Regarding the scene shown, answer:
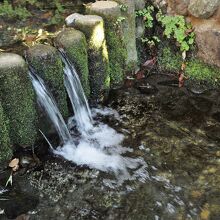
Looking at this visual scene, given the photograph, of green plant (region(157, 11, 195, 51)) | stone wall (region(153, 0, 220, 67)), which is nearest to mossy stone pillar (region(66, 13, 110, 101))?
green plant (region(157, 11, 195, 51))

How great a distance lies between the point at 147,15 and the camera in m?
7.38

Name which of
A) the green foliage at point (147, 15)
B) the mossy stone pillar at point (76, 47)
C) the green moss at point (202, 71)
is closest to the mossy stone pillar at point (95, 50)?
the mossy stone pillar at point (76, 47)

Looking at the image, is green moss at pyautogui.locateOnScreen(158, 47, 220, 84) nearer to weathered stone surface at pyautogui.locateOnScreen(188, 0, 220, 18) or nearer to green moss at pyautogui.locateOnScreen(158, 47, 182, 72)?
green moss at pyautogui.locateOnScreen(158, 47, 182, 72)

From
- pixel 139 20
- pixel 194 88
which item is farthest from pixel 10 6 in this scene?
pixel 194 88

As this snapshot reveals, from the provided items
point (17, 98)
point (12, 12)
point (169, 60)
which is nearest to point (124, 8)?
point (169, 60)

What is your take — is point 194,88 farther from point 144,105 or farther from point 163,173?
point 163,173

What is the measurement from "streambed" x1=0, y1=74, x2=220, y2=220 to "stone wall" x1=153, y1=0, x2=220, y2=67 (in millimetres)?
875

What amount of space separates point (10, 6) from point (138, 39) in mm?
3302

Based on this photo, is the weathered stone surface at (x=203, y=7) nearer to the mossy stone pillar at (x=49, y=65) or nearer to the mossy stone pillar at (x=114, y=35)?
the mossy stone pillar at (x=114, y=35)

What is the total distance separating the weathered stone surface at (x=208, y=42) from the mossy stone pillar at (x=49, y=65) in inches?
109

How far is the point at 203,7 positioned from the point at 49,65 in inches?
121

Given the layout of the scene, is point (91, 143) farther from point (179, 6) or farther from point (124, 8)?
point (179, 6)

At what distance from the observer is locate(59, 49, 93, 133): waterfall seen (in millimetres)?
6047

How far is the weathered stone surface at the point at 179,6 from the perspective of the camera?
7070 millimetres
